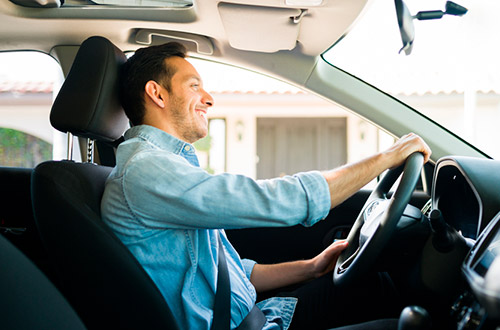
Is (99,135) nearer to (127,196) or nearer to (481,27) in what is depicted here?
(127,196)

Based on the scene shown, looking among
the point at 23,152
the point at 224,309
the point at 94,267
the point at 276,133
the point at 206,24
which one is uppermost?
the point at 206,24

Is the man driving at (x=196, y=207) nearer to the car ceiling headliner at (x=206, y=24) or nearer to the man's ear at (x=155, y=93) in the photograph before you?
the man's ear at (x=155, y=93)

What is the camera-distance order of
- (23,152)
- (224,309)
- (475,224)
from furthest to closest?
1. (23,152)
2. (475,224)
3. (224,309)

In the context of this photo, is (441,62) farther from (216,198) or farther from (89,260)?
(89,260)

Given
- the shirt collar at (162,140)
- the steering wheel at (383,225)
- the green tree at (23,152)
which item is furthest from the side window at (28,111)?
the steering wheel at (383,225)

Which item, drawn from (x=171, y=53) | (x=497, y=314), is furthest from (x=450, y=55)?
(x=497, y=314)

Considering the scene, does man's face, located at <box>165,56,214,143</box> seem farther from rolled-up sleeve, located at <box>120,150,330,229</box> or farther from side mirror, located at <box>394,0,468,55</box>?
side mirror, located at <box>394,0,468,55</box>

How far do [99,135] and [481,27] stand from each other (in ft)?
6.07

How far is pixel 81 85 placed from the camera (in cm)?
144

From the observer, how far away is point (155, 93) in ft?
5.11

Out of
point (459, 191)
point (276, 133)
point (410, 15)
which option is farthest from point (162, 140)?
point (276, 133)

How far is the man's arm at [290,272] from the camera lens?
5.42 feet

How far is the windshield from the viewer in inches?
74.8

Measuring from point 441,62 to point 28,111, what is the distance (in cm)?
434
